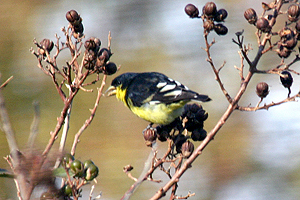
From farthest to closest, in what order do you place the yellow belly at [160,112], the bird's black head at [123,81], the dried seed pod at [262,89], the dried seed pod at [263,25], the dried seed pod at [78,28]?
the bird's black head at [123,81] → the yellow belly at [160,112] → the dried seed pod at [78,28] → the dried seed pod at [262,89] → the dried seed pod at [263,25]

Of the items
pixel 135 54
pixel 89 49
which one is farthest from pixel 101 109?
pixel 89 49

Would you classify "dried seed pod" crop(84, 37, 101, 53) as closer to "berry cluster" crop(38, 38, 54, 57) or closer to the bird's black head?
"berry cluster" crop(38, 38, 54, 57)

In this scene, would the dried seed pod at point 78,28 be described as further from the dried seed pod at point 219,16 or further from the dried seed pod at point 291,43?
the dried seed pod at point 291,43

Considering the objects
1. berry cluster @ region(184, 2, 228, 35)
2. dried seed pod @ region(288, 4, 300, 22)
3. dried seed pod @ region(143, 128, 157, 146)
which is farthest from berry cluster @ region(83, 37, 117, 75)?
dried seed pod @ region(288, 4, 300, 22)

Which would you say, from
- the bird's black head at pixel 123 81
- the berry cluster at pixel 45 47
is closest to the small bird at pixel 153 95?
the bird's black head at pixel 123 81

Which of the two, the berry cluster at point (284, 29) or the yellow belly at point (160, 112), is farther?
the yellow belly at point (160, 112)

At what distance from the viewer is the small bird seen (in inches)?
119

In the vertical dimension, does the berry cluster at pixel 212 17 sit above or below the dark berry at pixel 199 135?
above

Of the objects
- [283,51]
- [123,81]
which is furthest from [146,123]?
[283,51]

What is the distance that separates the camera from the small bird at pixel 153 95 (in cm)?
301

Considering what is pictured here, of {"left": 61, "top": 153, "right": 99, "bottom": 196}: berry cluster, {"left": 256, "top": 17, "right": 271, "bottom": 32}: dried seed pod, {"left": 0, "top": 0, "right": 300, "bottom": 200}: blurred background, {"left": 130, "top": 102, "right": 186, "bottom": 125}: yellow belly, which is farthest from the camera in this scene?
{"left": 0, "top": 0, "right": 300, "bottom": 200}: blurred background

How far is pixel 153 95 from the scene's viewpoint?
3.27 meters

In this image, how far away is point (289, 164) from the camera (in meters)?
6.09

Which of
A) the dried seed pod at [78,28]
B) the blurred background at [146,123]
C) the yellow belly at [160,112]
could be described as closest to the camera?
the dried seed pod at [78,28]
